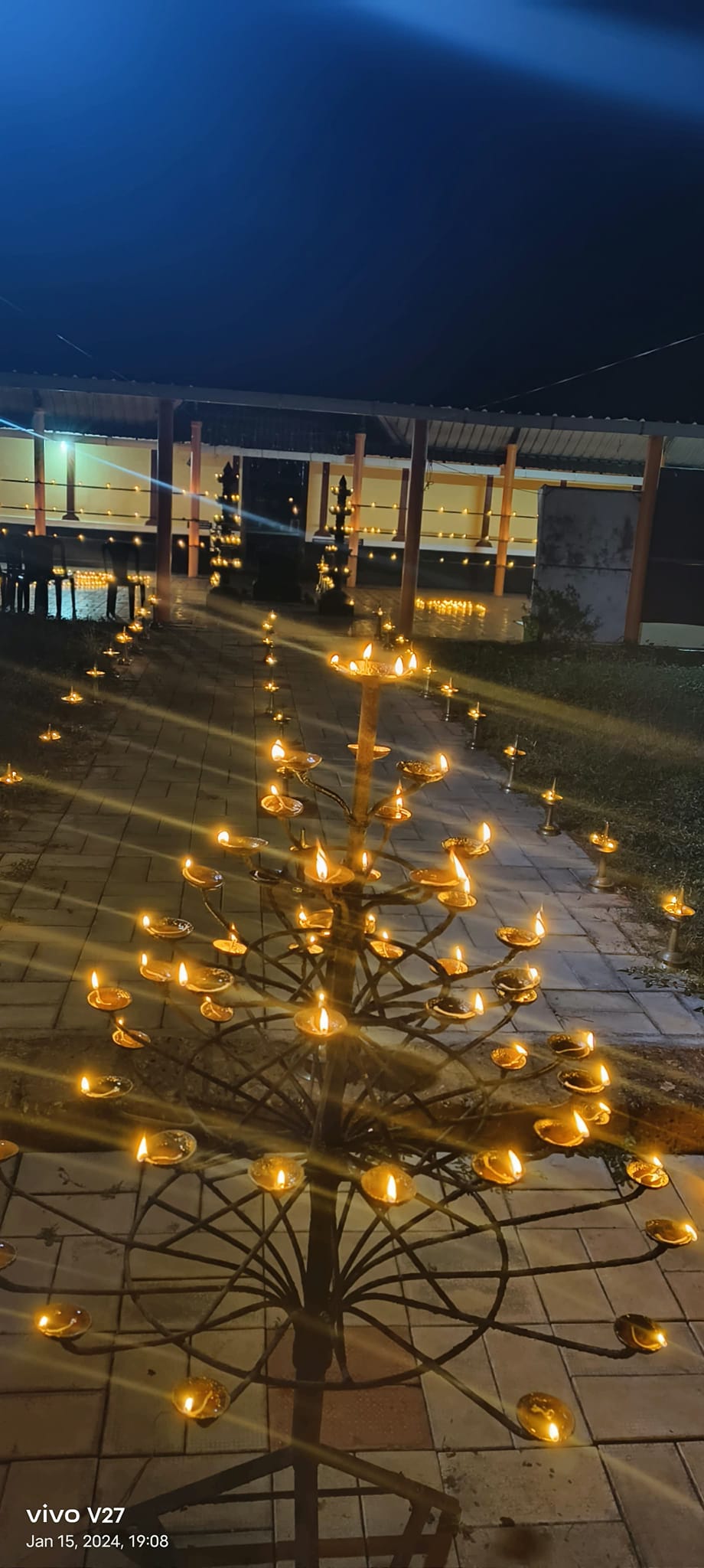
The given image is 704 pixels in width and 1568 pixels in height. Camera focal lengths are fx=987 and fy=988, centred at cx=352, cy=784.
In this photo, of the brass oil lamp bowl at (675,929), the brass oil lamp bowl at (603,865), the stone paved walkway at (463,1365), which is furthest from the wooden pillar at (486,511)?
the brass oil lamp bowl at (675,929)

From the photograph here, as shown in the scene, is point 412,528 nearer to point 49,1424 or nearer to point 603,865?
point 603,865

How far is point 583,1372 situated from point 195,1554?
4.00 feet

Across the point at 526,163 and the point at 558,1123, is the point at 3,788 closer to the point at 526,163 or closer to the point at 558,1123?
the point at 526,163

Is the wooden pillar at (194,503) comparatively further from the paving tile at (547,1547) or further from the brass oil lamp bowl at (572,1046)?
the paving tile at (547,1547)

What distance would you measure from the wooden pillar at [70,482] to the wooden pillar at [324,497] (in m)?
5.54

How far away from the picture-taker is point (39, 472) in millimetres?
20719

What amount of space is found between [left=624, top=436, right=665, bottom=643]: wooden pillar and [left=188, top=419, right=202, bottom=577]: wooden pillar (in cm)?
987

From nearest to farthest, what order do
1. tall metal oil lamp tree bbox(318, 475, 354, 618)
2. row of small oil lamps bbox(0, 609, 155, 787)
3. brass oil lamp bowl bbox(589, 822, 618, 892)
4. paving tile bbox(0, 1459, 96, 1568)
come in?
paving tile bbox(0, 1459, 96, 1568) → brass oil lamp bowl bbox(589, 822, 618, 892) → row of small oil lamps bbox(0, 609, 155, 787) → tall metal oil lamp tree bbox(318, 475, 354, 618)

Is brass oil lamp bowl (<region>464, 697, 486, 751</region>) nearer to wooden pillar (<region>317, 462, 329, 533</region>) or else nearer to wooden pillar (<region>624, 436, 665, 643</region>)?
wooden pillar (<region>624, 436, 665, 643</region>)

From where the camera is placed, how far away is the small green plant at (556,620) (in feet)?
47.3

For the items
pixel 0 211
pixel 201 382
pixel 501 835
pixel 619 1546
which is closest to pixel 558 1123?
pixel 619 1546

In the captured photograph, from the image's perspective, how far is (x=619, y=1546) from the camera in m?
2.36

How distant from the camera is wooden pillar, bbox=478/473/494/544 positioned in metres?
23.0

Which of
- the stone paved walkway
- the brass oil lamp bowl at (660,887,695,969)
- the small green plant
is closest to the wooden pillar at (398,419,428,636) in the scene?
the small green plant
